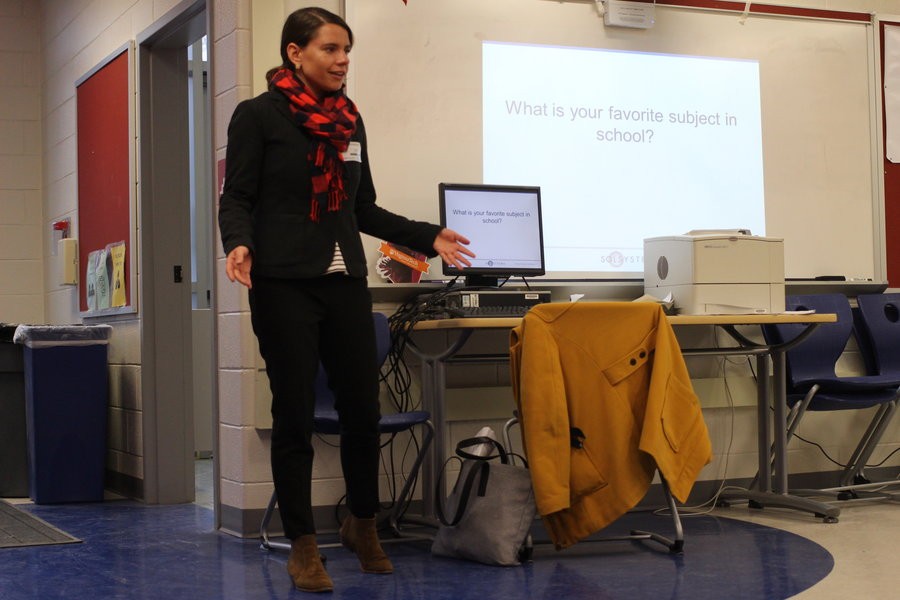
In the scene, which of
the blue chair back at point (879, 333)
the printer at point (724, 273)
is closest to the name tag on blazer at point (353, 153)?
the printer at point (724, 273)

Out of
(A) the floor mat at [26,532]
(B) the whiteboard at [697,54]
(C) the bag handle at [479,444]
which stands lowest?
(A) the floor mat at [26,532]

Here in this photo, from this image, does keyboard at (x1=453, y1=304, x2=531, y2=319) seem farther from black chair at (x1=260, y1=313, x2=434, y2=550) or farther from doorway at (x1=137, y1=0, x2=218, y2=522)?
doorway at (x1=137, y1=0, x2=218, y2=522)

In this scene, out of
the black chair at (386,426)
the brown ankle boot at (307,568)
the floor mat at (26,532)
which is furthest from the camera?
the floor mat at (26,532)

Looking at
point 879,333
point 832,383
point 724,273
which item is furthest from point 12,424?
point 879,333

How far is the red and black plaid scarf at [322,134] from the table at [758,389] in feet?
2.36

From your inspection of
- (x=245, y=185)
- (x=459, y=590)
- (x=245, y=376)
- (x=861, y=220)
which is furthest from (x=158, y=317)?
(x=861, y=220)

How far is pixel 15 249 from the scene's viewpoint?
6.26 m

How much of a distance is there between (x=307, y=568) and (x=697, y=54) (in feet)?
9.21

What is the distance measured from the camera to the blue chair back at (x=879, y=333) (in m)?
4.82

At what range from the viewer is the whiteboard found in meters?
4.20

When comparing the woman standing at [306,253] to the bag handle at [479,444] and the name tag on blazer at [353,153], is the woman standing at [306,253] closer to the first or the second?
the name tag on blazer at [353,153]

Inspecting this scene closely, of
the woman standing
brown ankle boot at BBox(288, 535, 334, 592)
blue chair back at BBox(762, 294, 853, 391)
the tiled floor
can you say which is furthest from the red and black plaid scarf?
blue chair back at BBox(762, 294, 853, 391)

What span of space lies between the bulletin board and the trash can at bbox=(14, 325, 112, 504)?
0.85 feet

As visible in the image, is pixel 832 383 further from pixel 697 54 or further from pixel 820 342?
pixel 697 54
